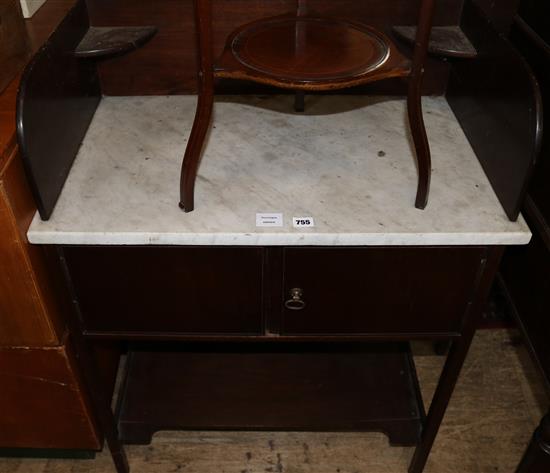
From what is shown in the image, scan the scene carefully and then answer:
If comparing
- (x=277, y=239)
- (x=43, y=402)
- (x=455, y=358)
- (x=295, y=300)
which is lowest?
(x=43, y=402)

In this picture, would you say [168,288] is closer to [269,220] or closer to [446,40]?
[269,220]

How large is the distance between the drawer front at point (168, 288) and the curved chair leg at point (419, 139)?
0.26 m

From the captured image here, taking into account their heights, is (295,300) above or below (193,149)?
below

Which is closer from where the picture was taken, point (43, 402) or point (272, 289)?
point (272, 289)

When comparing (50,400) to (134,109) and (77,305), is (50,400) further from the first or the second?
(134,109)

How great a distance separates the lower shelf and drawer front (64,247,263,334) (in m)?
0.35

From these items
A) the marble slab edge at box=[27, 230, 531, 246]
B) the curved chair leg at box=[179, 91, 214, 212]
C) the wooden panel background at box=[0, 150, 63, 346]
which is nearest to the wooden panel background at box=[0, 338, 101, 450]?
the wooden panel background at box=[0, 150, 63, 346]

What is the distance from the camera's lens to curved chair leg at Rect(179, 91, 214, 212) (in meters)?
0.90

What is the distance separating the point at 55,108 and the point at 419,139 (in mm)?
566

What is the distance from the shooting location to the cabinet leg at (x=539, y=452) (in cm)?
105

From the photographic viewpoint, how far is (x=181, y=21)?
1165 millimetres

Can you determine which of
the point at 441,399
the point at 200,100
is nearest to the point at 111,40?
the point at 200,100

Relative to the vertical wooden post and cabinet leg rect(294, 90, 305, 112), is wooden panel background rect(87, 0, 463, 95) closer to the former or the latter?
the vertical wooden post

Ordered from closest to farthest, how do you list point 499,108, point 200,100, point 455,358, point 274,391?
A: point 200,100
point 499,108
point 455,358
point 274,391
